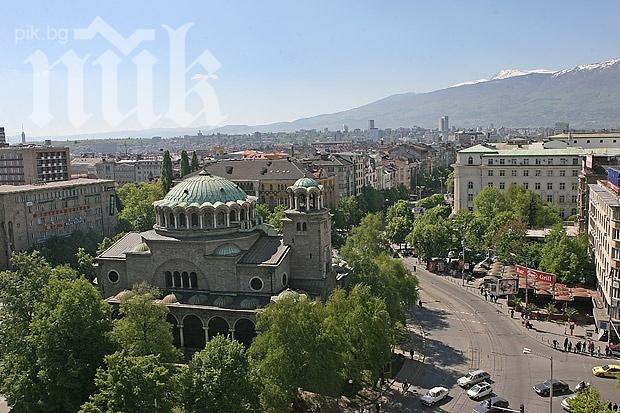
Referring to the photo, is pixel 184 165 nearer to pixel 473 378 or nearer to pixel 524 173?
pixel 524 173

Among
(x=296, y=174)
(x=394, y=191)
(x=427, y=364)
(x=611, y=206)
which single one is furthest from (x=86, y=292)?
(x=394, y=191)

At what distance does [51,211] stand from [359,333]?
61.3 metres

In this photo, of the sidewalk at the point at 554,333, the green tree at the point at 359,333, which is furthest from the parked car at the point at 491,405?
the sidewalk at the point at 554,333

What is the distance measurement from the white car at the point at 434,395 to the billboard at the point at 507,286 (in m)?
27.0

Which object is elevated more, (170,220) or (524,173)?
(170,220)

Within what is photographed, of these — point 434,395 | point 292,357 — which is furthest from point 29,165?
point 434,395

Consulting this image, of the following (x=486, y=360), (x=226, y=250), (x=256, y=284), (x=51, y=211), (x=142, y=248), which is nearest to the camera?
(x=486, y=360)

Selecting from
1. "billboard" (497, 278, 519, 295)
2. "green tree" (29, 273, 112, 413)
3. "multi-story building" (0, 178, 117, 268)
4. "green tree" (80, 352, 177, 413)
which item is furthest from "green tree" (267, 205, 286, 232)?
"green tree" (80, 352, 177, 413)

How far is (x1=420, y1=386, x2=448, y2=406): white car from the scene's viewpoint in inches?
1695

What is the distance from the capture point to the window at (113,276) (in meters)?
57.2

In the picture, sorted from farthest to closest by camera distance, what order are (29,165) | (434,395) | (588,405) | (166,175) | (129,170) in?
(129,170)
(29,165)
(166,175)
(434,395)
(588,405)

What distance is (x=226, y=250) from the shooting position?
53.0 metres

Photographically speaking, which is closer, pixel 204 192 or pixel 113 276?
pixel 204 192

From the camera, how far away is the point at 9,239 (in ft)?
263
